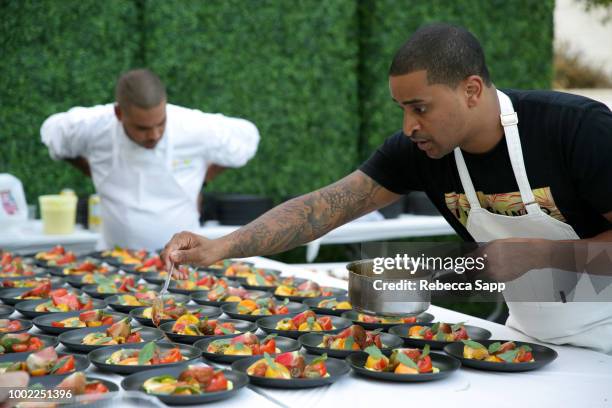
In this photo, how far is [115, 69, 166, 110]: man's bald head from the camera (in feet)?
11.7

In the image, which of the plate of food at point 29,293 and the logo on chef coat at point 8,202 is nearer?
the plate of food at point 29,293

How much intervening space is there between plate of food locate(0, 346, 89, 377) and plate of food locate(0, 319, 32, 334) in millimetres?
325

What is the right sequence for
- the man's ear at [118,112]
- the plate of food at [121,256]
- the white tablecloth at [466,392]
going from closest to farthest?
the white tablecloth at [466,392] < the plate of food at [121,256] < the man's ear at [118,112]

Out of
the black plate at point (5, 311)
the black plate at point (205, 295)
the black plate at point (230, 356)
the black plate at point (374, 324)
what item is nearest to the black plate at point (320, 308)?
the black plate at point (374, 324)

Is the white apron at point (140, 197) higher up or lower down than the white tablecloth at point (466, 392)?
higher up

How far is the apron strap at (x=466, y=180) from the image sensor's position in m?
2.15

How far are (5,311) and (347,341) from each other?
111 cm

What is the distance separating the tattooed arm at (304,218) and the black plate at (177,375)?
62 cm

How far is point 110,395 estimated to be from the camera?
4.58ft

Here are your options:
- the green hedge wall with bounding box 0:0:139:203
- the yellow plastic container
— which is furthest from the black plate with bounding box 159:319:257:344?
the green hedge wall with bounding box 0:0:139:203

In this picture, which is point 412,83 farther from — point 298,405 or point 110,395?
point 110,395

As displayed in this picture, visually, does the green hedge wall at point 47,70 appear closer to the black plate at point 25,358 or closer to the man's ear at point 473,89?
the black plate at point 25,358

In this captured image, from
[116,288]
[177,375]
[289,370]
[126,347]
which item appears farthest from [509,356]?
[116,288]

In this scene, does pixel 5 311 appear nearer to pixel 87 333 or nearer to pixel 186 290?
pixel 87 333
